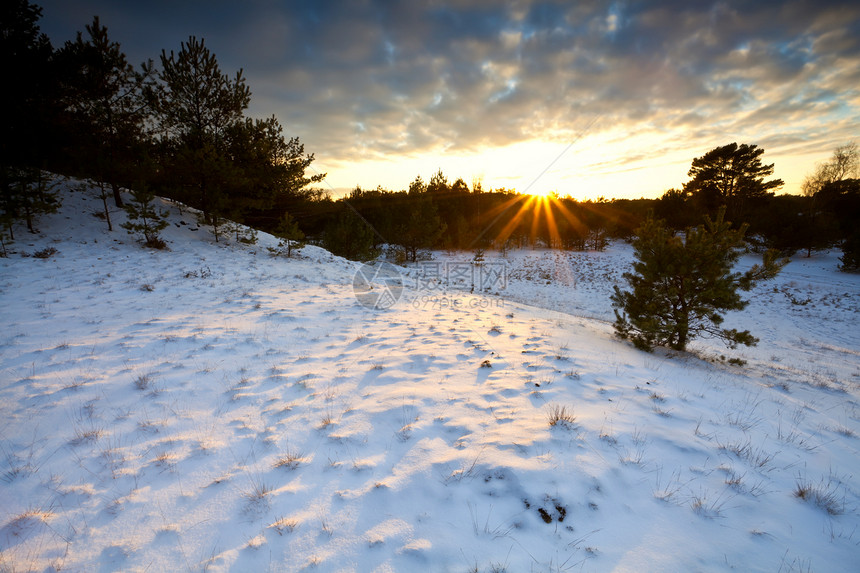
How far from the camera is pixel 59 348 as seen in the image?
549 cm

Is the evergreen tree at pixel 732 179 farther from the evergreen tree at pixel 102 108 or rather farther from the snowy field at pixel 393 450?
the evergreen tree at pixel 102 108

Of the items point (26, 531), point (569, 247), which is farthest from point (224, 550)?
point (569, 247)

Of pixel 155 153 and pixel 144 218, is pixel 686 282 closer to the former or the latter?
pixel 144 218

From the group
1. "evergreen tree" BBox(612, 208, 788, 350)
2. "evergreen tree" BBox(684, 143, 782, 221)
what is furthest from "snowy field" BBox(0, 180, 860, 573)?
"evergreen tree" BBox(684, 143, 782, 221)

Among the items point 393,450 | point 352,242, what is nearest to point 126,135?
point 352,242

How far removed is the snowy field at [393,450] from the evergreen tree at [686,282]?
0.77m

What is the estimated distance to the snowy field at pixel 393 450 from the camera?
2.33m

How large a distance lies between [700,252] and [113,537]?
1101 centimetres

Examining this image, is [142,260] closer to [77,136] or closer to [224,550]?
[77,136]

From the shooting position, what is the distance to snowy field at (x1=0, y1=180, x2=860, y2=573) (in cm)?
233

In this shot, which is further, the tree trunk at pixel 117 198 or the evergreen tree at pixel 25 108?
the tree trunk at pixel 117 198

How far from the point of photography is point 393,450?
3.41m

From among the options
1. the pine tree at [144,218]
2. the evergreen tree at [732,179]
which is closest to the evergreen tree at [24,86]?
the pine tree at [144,218]

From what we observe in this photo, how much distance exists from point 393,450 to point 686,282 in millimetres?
8578
